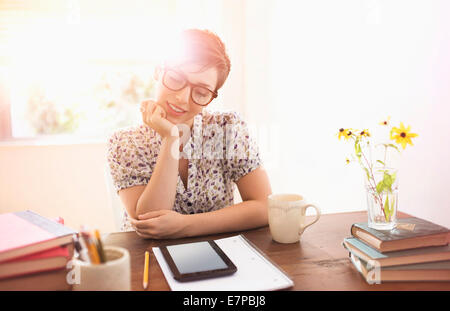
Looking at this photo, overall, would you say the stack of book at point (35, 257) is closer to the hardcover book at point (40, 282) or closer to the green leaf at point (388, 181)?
the hardcover book at point (40, 282)

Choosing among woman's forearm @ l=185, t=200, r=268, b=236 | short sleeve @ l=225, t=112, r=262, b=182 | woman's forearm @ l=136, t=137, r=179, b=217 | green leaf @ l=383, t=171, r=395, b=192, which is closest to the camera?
green leaf @ l=383, t=171, r=395, b=192

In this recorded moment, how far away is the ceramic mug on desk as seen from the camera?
39.3 inches

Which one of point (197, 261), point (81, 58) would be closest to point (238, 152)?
point (197, 261)

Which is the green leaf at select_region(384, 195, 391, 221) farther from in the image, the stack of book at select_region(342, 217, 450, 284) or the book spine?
the book spine

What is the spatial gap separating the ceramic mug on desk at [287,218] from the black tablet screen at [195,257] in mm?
190

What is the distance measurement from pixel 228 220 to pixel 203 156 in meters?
0.40

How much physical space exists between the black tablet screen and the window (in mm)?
1973

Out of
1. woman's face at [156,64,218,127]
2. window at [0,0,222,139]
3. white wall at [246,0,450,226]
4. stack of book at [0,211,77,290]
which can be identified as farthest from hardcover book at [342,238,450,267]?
window at [0,0,222,139]

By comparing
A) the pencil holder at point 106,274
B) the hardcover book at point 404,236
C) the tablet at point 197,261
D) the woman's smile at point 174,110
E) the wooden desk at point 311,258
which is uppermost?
the woman's smile at point 174,110

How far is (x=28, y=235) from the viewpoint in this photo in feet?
2.37

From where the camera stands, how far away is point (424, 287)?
78 centimetres

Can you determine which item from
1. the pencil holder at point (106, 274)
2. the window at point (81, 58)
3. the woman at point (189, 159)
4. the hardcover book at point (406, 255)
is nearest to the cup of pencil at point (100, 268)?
the pencil holder at point (106, 274)

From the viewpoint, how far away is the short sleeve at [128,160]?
4.23ft
